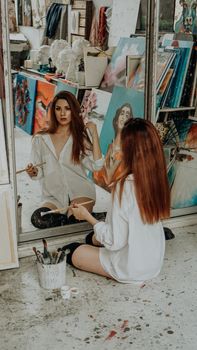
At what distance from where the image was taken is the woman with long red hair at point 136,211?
2.32 metres

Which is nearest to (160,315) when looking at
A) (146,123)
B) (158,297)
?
(158,297)

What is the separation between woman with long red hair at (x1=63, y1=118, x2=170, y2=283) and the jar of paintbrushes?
0.20m

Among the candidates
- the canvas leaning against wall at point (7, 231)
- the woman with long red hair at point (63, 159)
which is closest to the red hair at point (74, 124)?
the woman with long red hair at point (63, 159)

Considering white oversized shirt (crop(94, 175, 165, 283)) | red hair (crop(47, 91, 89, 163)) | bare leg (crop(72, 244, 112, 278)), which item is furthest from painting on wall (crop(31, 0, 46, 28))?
bare leg (crop(72, 244, 112, 278))

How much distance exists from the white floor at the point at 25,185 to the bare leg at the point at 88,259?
395 mm

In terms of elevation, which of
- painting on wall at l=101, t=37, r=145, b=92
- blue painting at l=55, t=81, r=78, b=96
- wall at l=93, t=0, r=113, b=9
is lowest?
blue painting at l=55, t=81, r=78, b=96

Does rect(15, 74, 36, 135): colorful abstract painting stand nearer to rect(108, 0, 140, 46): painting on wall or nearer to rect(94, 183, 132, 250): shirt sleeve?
rect(108, 0, 140, 46): painting on wall

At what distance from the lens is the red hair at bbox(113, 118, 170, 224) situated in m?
2.31

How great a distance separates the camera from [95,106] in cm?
290

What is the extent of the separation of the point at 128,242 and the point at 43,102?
3.24 feet

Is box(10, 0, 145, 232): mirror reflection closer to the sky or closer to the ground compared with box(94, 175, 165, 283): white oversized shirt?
closer to the sky

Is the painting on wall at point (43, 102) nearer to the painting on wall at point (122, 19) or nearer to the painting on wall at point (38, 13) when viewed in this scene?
the painting on wall at point (38, 13)

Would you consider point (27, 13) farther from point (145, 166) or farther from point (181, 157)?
point (181, 157)

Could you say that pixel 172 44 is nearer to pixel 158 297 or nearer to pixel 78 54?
pixel 78 54
